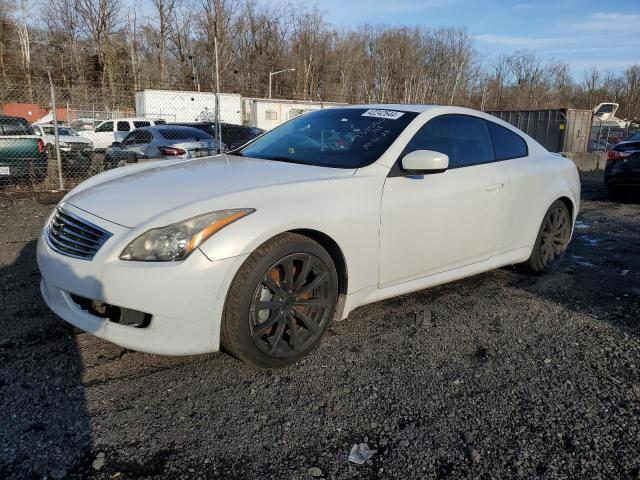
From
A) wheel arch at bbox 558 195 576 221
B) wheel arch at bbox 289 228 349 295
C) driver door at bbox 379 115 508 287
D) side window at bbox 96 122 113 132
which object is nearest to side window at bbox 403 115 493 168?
driver door at bbox 379 115 508 287

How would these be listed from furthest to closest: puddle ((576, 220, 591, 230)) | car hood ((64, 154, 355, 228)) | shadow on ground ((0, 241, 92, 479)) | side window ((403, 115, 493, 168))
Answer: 1. puddle ((576, 220, 591, 230))
2. side window ((403, 115, 493, 168))
3. car hood ((64, 154, 355, 228))
4. shadow on ground ((0, 241, 92, 479))

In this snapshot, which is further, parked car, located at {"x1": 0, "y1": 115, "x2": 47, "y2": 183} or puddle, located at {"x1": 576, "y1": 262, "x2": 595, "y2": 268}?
parked car, located at {"x1": 0, "y1": 115, "x2": 47, "y2": 183}

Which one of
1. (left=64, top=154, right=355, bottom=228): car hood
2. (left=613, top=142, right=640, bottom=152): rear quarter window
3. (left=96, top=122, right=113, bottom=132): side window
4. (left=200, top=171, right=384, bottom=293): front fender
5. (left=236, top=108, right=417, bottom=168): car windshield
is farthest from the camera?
(left=96, top=122, right=113, bottom=132): side window

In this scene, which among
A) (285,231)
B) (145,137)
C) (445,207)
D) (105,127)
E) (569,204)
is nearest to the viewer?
(285,231)

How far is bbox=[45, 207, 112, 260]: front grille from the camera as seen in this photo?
2.51 m

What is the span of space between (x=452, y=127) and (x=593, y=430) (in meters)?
2.32

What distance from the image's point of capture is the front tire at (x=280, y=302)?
2.49m

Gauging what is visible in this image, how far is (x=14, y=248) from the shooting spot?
16.8ft

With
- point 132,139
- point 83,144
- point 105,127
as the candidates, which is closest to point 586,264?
point 132,139

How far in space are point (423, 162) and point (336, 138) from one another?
772 mm

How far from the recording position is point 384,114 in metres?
3.68

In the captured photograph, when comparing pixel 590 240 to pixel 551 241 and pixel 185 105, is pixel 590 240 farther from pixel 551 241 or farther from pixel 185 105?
pixel 185 105

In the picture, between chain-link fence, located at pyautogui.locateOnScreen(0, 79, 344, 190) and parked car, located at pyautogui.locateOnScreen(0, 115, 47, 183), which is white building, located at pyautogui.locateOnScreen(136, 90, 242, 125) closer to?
chain-link fence, located at pyautogui.locateOnScreen(0, 79, 344, 190)

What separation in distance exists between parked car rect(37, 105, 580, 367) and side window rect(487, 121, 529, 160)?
0.06ft
